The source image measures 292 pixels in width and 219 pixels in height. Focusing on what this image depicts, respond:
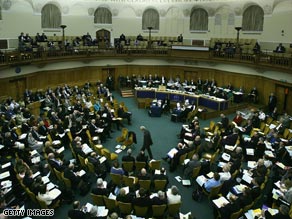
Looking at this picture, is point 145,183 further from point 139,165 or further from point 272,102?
point 272,102

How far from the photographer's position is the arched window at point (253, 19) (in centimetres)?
2569

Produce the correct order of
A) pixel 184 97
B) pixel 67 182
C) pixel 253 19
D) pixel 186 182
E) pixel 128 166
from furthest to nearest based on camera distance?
1. pixel 253 19
2. pixel 184 97
3. pixel 128 166
4. pixel 186 182
5. pixel 67 182

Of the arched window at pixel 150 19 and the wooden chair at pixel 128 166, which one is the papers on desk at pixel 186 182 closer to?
the wooden chair at pixel 128 166

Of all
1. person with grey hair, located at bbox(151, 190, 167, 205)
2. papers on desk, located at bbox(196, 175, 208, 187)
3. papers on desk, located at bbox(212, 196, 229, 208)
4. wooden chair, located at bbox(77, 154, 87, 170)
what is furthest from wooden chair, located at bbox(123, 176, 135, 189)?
papers on desk, located at bbox(212, 196, 229, 208)

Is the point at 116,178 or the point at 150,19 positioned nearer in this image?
the point at 116,178

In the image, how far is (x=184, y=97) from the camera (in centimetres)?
2209

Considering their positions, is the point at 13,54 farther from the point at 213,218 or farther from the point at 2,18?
the point at 213,218

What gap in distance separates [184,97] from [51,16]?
15.3 m

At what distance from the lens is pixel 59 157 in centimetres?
1198

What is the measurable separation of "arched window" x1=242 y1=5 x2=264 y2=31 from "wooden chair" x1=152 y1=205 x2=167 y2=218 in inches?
854

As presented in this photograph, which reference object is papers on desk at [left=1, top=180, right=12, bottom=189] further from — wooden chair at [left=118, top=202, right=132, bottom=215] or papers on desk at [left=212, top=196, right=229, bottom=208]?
papers on desk at [left=212, top=196, right=229, bottom=208]

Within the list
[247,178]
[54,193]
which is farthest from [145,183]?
[247,178]

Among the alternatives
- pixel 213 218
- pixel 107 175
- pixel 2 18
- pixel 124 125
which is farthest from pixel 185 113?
pixel 2 18

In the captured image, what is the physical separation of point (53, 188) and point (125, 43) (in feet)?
68.1
